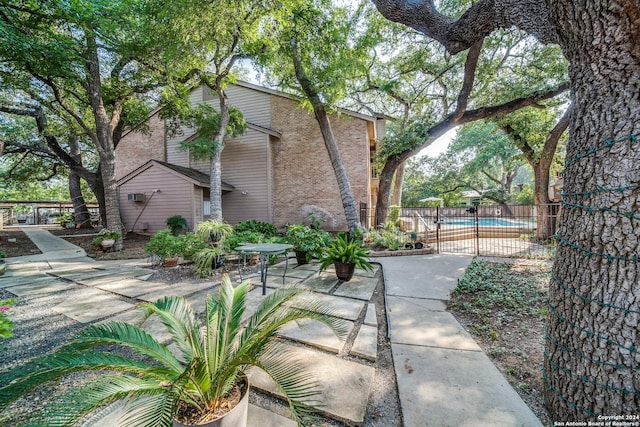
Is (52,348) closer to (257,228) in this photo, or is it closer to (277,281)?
(277,281)

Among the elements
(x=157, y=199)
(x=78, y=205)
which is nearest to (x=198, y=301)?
(x=157, y=199)

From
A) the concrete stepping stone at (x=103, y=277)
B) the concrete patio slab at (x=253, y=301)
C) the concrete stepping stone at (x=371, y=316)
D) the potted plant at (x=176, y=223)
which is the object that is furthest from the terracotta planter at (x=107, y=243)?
the concrete stepping stone at (x=371, y=316)

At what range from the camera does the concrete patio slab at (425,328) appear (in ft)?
8.73

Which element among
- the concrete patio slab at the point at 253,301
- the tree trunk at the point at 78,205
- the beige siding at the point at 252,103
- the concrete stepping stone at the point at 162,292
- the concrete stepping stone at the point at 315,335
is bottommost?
the concrete stepping stone at the point at 315,335

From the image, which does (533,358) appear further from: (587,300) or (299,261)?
(299,261)

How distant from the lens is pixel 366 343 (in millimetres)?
2639

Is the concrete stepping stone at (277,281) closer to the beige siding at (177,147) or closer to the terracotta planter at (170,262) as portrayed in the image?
the terracotta planter at (170,262)

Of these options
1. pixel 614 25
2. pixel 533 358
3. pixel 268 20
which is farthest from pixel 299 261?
pixel 268 20

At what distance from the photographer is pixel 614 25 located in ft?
4.83

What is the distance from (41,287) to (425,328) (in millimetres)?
6474

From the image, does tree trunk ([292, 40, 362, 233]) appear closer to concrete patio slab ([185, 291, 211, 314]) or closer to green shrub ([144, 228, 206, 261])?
green shrub ([144, 228, 206, 261])

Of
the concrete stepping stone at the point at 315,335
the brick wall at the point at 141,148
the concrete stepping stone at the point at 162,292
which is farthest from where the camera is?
the brick wall at the point at 141,148

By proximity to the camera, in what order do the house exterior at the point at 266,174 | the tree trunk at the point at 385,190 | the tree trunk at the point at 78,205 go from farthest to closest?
the tree trunk at the point at 78,205
the house exterior at the point at 266,174
the tree trunk at the point at 385,190

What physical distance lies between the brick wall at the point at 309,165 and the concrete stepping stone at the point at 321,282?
570cm
